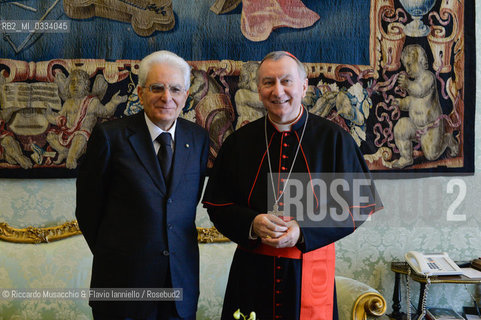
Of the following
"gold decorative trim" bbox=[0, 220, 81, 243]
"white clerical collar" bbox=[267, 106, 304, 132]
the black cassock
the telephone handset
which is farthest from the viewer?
"gold decorative trim" bbox=[0, 220, 81, 243]

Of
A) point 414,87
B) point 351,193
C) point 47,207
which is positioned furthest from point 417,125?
point 47,207

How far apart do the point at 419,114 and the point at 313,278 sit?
1732mm

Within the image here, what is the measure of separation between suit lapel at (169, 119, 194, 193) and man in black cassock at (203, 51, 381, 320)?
24cm

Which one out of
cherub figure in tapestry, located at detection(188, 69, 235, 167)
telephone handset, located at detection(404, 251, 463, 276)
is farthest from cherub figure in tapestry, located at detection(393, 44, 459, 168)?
cherub figure in tapestry, located at detection(188, 69, 235, 167)

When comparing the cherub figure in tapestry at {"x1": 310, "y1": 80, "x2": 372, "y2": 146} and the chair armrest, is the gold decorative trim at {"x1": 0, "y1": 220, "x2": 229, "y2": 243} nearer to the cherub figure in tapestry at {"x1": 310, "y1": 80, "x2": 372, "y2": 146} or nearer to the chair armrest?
the chair armrest

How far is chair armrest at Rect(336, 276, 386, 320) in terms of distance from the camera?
247 centimetres

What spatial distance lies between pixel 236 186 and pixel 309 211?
356 mm

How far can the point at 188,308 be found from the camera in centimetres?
184

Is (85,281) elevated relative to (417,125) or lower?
lower

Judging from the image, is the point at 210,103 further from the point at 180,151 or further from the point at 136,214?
the point at 136,214

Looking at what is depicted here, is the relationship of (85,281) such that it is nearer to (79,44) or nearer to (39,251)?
(39,251)

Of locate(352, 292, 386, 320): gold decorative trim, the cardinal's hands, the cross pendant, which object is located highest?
the cross pendant

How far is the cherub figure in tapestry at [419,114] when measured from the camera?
124 inches

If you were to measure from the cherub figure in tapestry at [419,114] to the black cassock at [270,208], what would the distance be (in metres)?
1.24
